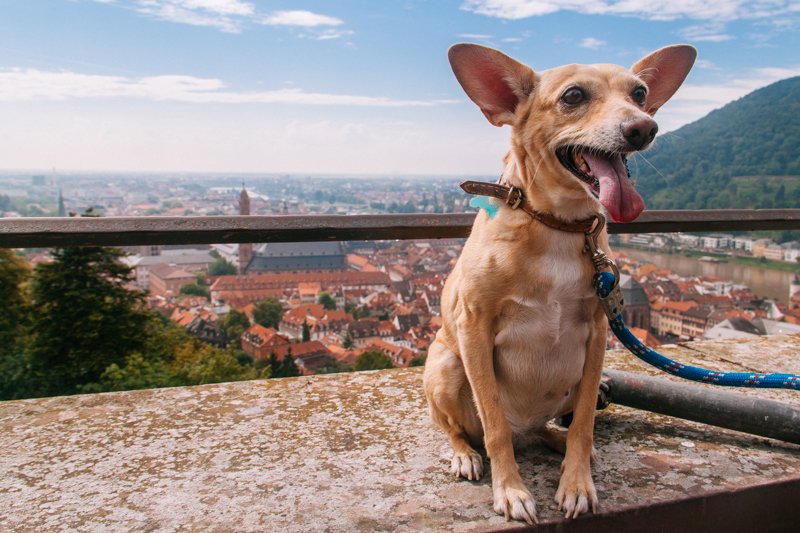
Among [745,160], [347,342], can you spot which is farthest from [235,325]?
[745,160]

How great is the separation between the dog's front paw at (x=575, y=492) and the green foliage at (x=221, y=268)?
149ft

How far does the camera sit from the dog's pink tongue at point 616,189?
163 cm

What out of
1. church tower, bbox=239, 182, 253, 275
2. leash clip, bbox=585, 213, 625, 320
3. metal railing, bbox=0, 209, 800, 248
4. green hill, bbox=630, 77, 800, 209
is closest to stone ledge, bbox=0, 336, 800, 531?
leash clip, bbox=585, 213, 625, 320

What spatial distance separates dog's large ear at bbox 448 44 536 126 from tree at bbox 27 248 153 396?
4.33 meters

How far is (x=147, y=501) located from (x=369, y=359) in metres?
13.6

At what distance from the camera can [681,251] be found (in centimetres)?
3019

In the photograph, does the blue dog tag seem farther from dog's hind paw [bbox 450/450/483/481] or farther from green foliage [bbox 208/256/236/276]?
green foliage [bbox 208/256/236/276]

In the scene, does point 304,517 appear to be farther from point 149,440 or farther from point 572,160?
point 572,160

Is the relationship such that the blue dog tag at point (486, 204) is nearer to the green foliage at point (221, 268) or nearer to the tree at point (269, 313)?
the tree at point (269, 313)

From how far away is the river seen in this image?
28156mm

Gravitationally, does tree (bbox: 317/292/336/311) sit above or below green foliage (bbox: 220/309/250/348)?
below

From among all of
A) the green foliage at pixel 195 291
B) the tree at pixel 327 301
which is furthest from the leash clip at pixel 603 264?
the green foliage at pixel 195 291

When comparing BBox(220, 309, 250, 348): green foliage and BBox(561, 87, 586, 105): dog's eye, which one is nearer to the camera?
BBox(561, 87, 586, 105): dog's eye

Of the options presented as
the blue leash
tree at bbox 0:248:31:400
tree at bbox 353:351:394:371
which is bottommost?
tree at bbox 353:351:394:371
